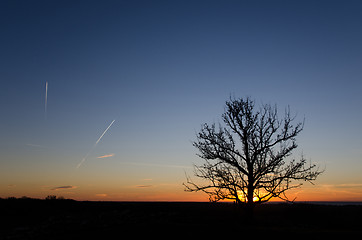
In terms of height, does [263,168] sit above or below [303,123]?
below

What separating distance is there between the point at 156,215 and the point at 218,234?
6.60 meters

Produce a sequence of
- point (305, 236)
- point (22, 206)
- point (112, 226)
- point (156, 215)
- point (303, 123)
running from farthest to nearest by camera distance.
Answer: point (22, 206) < point (303, 123) < point (156, 215) < point (112, 226) < point (305, 236)

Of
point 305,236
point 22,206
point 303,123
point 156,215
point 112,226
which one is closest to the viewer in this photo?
point 305,236

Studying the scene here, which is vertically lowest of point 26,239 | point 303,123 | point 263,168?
point 26,239

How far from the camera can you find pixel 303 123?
72.4 ft

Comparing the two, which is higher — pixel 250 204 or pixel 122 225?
pixel 250 204

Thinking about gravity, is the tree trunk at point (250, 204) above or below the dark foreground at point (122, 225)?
above

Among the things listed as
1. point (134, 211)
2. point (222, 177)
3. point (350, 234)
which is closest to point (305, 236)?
point (350, 234)

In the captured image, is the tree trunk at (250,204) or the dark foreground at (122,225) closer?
the dark foreground at (122,225)

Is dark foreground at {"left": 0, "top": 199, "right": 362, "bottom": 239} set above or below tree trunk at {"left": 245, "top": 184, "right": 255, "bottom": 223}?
below

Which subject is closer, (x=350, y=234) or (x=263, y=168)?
(x=350, y=234)

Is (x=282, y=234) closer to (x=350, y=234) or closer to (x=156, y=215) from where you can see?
(x=350, y=234)

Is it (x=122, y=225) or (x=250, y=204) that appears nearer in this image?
(x=122, y=225)

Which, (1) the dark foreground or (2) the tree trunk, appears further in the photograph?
(2) the tree trunk
